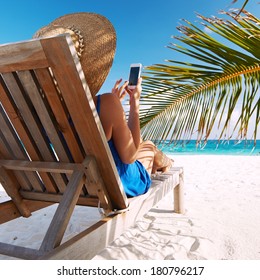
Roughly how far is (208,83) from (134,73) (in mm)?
646

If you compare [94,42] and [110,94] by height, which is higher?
[94,42]

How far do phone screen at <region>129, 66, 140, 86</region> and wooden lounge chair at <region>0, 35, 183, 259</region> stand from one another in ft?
1.59

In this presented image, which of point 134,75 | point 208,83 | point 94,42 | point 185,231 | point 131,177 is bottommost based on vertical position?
point 185,231

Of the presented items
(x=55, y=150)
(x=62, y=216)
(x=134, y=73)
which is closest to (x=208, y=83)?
(x=134, y=73)

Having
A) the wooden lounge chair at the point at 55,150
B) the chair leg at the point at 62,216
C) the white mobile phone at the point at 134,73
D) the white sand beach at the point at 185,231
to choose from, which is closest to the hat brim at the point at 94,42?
the white mobile phone at the point at 134,73

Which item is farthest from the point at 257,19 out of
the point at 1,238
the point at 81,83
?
the point at 1,238

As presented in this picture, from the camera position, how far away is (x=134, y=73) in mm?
1761

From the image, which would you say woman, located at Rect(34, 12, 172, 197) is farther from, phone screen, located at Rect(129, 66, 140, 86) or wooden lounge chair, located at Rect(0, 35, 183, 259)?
wooden lounge chair, located at Rect(0, 35, 183, 259)

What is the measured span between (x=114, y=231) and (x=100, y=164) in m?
0.35

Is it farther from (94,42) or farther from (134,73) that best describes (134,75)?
(94,42)

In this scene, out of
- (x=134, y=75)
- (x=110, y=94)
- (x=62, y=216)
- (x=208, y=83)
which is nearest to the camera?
(x=62, y=216)

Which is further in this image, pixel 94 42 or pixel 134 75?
pixel 134 75

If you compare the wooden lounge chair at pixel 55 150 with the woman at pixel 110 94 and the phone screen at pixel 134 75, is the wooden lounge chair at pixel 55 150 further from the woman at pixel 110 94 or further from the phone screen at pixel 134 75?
the phone screen at pixel 134 75

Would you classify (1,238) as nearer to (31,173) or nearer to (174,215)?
(31,173)
